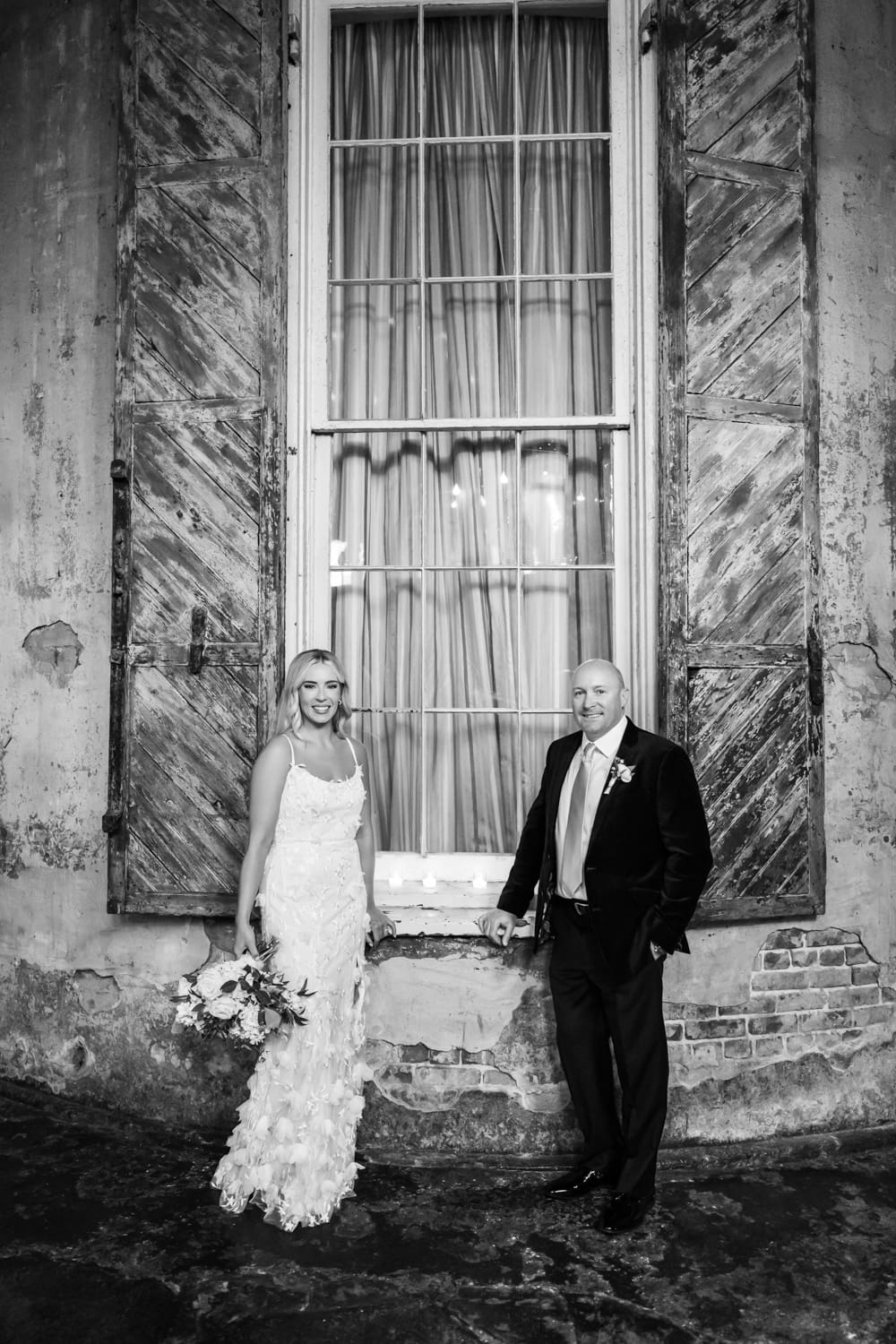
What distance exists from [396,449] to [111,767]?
1.66 meters

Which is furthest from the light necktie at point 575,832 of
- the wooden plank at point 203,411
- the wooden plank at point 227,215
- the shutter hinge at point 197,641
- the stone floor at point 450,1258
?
the wooden plank at point 227,215

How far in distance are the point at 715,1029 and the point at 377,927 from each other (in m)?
1.29

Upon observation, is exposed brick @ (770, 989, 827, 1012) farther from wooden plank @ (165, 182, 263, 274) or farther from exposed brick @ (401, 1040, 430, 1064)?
wooden plank @ (165, 182, 263, 274)

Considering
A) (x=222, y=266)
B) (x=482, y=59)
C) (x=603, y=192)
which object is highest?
(x=482, y=59)

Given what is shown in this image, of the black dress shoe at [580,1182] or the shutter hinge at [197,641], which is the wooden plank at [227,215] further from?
the black dress shoe at [580,1182]

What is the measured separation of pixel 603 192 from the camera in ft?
13.0

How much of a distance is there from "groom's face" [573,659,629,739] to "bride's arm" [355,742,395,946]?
30.8 inches

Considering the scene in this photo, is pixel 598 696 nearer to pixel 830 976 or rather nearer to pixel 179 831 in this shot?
pixel 830 976

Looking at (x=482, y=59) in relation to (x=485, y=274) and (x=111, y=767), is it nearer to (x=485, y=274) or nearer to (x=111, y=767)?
(x=485, y=274)

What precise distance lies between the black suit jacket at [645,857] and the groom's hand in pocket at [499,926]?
38cm

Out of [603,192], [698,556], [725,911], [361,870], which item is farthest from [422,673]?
[603,192]

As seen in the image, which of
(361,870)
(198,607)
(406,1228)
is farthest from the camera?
(198,607)

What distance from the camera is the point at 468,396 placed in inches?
157

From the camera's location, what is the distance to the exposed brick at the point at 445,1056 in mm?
3588
